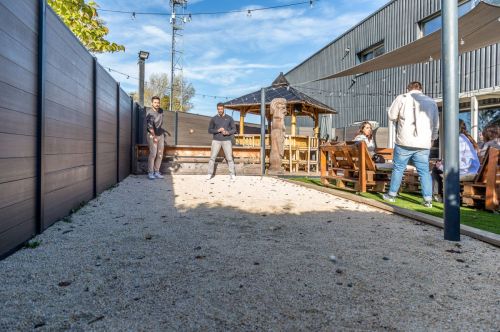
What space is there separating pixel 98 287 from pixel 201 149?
28.8ft

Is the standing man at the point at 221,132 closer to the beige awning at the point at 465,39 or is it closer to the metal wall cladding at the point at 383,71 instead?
the metal wall cladding at the point at 383,71

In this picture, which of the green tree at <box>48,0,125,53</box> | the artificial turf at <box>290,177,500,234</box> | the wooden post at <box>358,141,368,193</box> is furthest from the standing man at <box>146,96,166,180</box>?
the artificial turf at <box>290,177,500,234</box>

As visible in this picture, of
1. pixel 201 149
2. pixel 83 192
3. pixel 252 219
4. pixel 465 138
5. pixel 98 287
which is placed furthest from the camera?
pixel 201 149

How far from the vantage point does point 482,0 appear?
514 centimetres

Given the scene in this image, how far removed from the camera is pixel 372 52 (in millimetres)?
15828

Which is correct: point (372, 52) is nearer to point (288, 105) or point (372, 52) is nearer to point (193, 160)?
point (288, 105)

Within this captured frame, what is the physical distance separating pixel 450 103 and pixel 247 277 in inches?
92.8

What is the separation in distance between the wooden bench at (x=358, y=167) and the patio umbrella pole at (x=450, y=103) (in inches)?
100

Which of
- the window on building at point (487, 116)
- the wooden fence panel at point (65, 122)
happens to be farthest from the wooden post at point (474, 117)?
the wooden fence panel at point (65, 122)

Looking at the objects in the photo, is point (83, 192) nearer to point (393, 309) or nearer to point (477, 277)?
point (393, 309)

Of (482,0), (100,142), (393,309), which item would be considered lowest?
(393,309)

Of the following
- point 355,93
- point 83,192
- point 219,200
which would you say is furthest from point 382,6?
point 83,192

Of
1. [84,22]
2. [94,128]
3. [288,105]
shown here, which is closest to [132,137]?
[84,22]

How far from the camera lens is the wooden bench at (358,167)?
5.64 metres
